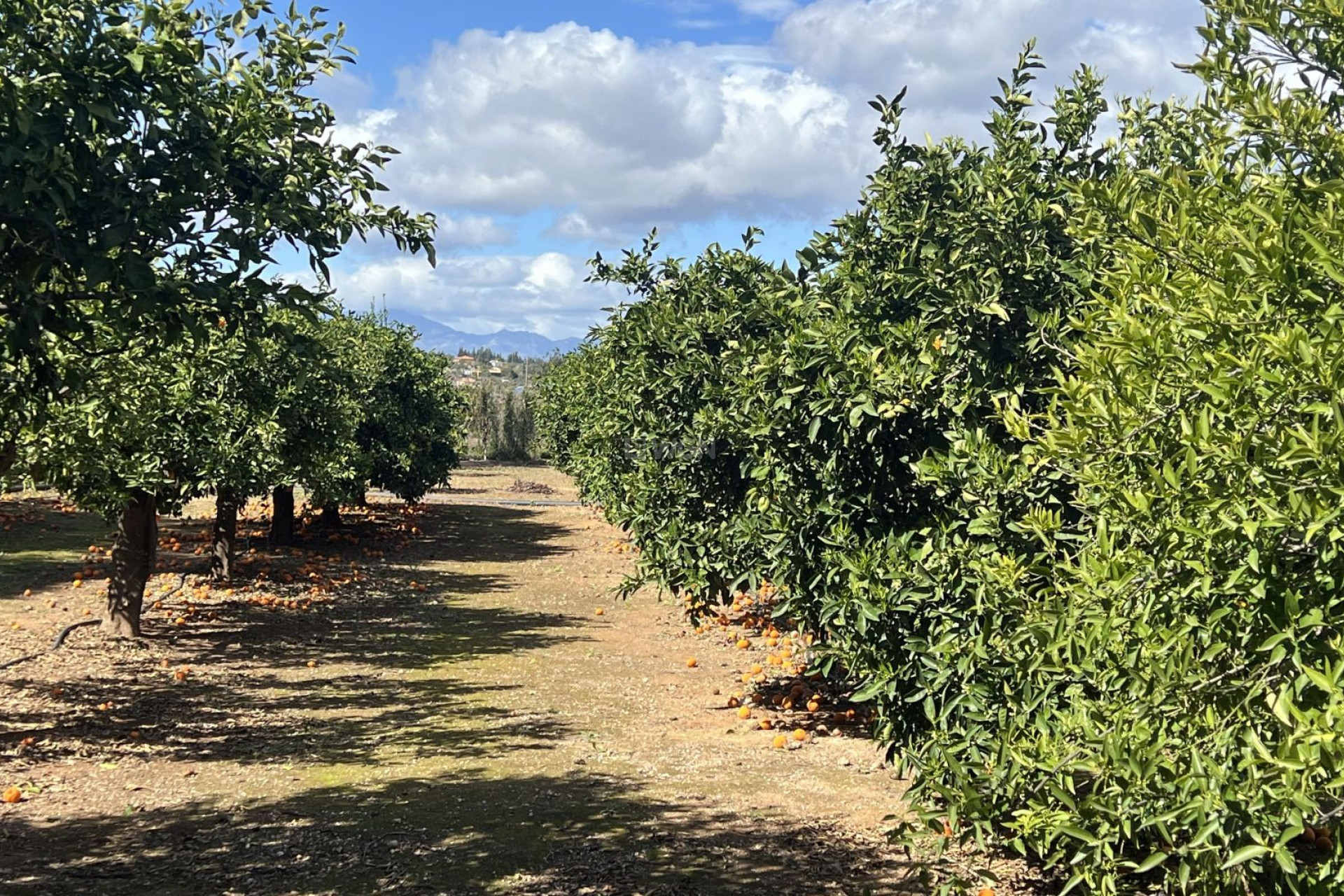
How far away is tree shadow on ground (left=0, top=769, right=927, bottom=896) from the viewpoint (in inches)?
252

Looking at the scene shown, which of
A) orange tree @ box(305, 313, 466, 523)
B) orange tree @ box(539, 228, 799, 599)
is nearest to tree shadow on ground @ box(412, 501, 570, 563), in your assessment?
orange tree @ box(305, 313, 466, 523)

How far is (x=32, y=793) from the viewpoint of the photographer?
8.15 metres

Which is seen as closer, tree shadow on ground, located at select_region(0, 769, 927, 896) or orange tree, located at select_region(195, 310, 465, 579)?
tree shadow on ground, located at select_region(0, 769, 927, 896)

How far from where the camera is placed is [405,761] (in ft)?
30.5

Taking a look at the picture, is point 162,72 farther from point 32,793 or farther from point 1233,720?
point 32,793

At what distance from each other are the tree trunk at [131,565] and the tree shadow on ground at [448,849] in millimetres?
6159

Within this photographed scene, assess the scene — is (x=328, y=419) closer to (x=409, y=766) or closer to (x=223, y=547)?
(x=223, y=547)

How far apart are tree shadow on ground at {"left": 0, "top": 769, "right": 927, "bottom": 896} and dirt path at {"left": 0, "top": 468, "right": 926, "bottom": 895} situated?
0.07 feet

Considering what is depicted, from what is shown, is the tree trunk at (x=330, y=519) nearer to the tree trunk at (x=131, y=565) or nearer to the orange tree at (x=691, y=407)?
the tree trunk at (x=131, y=565)

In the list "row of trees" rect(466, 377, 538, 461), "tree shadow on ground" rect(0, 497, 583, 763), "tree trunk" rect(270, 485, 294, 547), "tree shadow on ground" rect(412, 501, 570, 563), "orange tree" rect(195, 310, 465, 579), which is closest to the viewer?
"tree shadow on ground" rect(0, 497, 583, 763)

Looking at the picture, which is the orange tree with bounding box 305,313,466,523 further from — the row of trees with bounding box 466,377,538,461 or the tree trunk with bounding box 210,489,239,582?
the row of trees with bounding box 466,377,538,461

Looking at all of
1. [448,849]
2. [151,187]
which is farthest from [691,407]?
[151,187]

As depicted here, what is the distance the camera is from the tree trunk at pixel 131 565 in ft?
43.2

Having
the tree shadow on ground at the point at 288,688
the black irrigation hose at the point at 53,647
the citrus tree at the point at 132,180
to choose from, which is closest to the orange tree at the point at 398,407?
the tree shadow on ground at the point at 288,688
